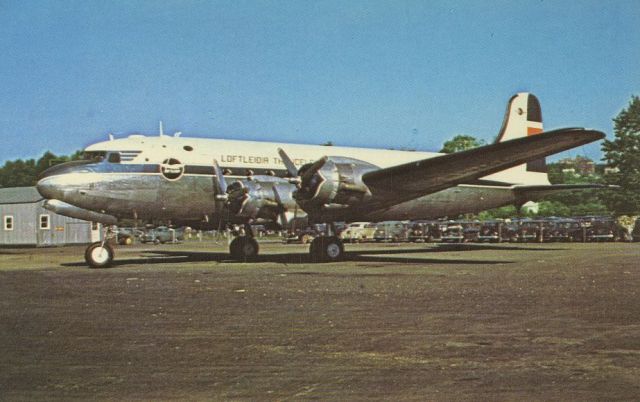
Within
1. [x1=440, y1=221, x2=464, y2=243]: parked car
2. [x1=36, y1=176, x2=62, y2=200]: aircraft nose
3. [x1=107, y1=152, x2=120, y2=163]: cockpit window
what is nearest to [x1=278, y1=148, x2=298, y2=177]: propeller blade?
[x1=107, y1=152, x2=120, y2=163]: cockpit window

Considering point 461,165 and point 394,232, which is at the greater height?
point 461,165

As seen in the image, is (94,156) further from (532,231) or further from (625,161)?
(625,161)

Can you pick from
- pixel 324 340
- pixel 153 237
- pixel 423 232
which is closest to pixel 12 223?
pixel 153 237

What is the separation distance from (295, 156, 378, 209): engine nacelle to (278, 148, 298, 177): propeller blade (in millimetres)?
574

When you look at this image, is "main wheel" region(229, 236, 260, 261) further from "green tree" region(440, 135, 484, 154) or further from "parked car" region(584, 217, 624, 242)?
"green tree" region(440, 135, 484, 154)

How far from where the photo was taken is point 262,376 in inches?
222

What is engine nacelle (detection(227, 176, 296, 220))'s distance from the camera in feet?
68.8

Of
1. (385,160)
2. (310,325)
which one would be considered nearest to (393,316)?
(310,325)

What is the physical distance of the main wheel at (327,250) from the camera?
2147cm

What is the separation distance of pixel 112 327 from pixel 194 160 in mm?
13471

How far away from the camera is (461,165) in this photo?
2041 centimetres

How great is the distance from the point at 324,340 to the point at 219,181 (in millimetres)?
14625

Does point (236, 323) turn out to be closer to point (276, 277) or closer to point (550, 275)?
point (276, 277)

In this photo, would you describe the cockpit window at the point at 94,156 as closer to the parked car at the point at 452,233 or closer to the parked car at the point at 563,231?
the parked car at the point at 452,233
